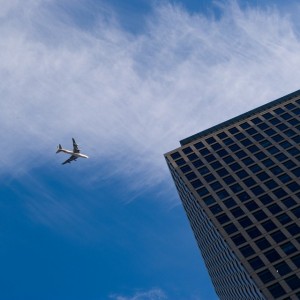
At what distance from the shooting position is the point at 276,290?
6712 centimetres

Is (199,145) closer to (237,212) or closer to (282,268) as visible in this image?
(237,212)

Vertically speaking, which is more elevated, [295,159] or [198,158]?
[198,158]

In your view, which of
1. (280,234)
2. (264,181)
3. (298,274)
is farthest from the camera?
(264,181)

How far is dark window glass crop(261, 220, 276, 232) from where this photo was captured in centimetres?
7744

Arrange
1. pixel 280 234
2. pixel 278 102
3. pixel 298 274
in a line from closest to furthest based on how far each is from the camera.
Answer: pixel 298 274, pixel 280 234, pixel 278 102

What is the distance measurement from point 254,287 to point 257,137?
3885 cm

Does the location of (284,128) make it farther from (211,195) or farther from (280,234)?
(280,234)

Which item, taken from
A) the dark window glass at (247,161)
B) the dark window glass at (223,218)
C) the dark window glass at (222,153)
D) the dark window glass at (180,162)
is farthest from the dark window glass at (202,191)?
the dark window glass at (222,153)

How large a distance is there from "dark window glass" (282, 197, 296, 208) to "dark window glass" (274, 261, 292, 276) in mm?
13228

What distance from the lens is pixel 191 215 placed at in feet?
337

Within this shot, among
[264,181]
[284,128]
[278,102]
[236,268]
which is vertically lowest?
[236,268]

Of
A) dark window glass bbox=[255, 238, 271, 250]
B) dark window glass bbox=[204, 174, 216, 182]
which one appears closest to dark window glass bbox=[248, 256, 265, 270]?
dark window glass bbox=[255, 238, 271, 250]

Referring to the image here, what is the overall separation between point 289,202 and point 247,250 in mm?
13253

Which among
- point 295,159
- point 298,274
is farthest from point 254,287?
point 295,159
